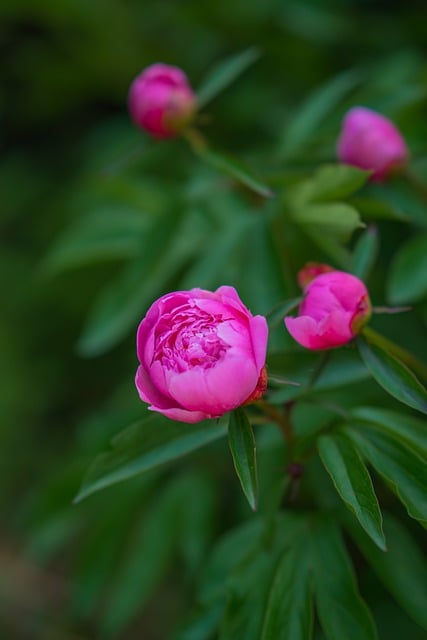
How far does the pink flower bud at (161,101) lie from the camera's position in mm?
1165

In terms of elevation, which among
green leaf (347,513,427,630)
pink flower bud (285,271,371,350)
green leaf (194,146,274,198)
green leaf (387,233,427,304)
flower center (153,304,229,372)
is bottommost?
green leaf (347,513,427,630)

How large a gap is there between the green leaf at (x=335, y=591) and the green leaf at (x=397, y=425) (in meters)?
0.14

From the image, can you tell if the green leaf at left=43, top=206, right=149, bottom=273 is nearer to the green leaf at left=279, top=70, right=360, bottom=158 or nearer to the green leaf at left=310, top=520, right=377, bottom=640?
the green leaf at left=279, top=70, right=360, bottom=158

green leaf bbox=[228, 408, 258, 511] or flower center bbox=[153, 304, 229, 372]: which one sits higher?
flower center bbox=[153, 304, 229, 372]

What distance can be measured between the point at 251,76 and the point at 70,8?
491 mm

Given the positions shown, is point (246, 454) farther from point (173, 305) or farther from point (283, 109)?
point (283, 109)

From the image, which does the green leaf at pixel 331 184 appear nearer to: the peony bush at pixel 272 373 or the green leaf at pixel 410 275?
the peony bush at pixel 272 373

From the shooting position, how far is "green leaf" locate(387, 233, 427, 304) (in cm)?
112

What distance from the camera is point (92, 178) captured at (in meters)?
1.53

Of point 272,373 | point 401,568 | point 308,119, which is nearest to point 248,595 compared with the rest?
point 401,568

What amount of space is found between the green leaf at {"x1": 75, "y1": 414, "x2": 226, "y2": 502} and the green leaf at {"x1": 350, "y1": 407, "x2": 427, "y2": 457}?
184mm

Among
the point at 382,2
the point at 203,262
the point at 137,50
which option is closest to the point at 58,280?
the point at 137,50

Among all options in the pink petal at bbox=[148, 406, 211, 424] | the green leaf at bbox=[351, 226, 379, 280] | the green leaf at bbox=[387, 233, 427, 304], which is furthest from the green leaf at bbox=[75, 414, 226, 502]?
the green leaf at bbox=[387, 233, 427, 304]

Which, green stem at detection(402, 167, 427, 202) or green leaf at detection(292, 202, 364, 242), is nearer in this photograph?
green leaf at detection(292, 202, 364, 242)
